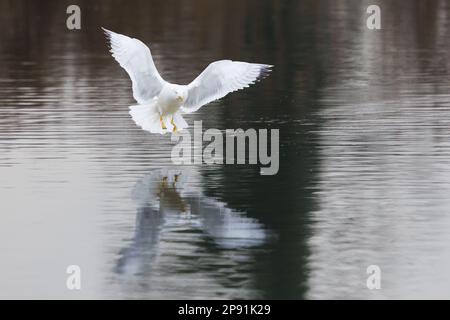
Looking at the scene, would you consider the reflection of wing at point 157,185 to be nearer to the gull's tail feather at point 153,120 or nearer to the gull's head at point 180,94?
the gull's tail feather at point 153,120

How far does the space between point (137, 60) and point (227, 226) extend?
3297mm

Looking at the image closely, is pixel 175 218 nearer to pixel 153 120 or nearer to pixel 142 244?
pixel 142 244

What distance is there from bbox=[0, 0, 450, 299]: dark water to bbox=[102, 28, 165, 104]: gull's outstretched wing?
1.29 meters

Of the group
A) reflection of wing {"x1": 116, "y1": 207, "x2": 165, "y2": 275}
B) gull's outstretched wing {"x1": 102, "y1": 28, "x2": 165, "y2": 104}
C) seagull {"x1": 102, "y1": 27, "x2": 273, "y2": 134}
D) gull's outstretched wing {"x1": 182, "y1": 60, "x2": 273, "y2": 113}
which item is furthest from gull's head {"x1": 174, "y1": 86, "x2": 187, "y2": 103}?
reflection of wing {"x1": 116, "y1": 207, "x2": 165, "y2": 275}

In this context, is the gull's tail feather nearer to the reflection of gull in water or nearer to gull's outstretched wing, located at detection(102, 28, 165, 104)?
gull's outstretched wing, located at detection(102, 28, 165, 104)

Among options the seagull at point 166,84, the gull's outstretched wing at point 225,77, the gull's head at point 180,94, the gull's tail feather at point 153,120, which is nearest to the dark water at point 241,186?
the gull's tail feather at point 153,120

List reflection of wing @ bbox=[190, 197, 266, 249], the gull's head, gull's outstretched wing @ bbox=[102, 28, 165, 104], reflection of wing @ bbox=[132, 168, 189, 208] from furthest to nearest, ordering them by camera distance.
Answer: the gull's head < gull's outstretched wing @ bbox=[102, 28, 165, 104] < reflection of wing @ bbox=[132, 168, 189, 208] < reflection of wing @ bbox=[190, 197, 266, 249]

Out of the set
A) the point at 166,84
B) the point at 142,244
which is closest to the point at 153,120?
the point at 166,84

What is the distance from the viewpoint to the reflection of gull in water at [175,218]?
14555 mm

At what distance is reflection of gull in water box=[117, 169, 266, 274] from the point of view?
14.6m

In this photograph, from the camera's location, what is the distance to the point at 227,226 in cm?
1557

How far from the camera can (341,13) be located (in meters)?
44.0

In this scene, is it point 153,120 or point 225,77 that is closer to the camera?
point 225,77

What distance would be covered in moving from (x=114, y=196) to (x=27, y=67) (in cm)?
1595
